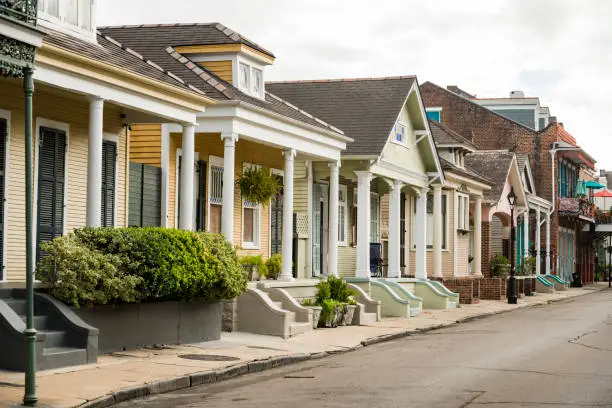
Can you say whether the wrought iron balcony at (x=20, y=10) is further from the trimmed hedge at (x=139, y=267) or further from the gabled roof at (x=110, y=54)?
the trimmed hedge at (x=139, y=267)

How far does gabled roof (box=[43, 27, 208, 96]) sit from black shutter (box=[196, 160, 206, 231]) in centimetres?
391

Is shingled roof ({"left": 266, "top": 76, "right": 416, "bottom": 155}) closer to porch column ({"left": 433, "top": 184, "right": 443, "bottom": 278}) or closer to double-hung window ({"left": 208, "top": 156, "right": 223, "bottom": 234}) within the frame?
double-hung window ({"left": 208, "top": 156, "right": 223, "bottom": 234})

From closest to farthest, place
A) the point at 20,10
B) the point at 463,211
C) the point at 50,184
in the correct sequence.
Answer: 1. the point at 20,10
2. the point at 50,184
3. the point at 463,211

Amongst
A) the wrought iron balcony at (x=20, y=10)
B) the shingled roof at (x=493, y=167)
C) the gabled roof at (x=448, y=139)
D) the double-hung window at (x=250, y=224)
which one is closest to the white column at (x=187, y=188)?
the double-hung window at (x=250, y=224)

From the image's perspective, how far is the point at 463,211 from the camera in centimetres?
4084

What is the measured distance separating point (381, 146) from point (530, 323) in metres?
5.98

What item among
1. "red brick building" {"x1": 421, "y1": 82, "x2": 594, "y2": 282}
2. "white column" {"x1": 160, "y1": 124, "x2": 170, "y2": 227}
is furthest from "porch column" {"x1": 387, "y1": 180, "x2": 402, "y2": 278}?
"red brick building" {"x1": 421, "y1": 82, "x2": 594, "y2": 282}

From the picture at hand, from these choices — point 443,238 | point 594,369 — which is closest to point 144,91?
point 594,369

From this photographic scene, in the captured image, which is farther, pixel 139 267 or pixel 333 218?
pixel 333 218

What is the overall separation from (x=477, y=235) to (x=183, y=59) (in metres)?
20.2

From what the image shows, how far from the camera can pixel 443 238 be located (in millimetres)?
39500

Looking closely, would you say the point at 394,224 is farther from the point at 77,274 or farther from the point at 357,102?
the point at 77,274

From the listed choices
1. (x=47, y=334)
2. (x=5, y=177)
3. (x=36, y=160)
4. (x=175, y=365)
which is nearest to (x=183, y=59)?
(x=36, y=160)

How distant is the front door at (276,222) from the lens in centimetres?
2688
